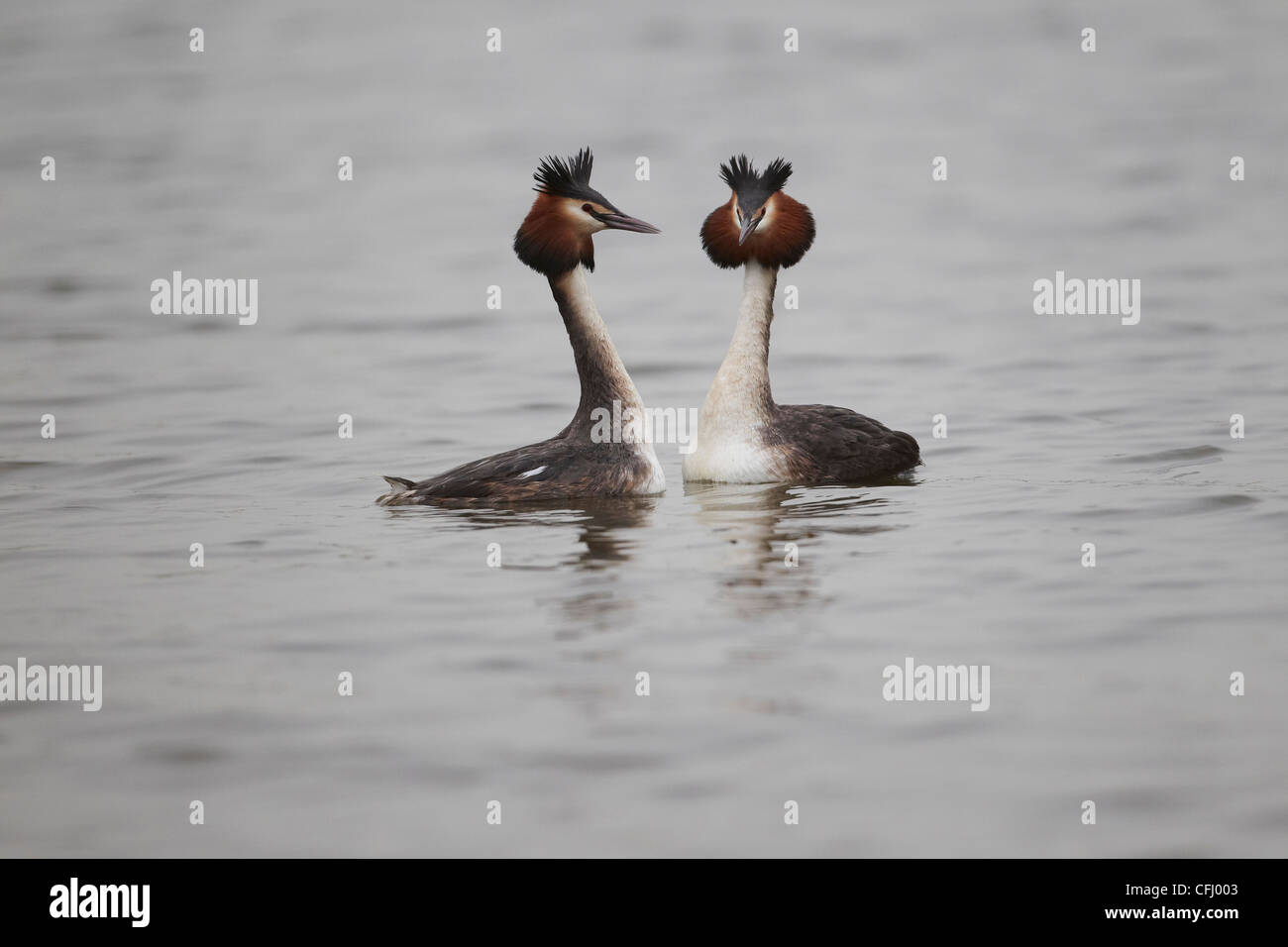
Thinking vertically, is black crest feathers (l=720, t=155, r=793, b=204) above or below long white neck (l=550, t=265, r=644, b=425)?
above

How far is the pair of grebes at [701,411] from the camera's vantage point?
452 inches

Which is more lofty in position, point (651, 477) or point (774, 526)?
point (651, 477)

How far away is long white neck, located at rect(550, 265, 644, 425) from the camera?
38.7 feet

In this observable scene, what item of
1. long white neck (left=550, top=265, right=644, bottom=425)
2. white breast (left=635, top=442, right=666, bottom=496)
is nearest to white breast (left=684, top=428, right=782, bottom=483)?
white breast (left=635, top=442, right=666, bottom=496)

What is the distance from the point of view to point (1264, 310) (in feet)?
61.4

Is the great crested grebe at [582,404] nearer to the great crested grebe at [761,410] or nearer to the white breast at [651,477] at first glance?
the white breast at [651,477]

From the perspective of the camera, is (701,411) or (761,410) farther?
(701,411)

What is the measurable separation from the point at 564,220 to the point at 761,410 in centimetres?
181

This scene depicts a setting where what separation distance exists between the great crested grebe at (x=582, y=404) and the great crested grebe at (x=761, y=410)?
56cm

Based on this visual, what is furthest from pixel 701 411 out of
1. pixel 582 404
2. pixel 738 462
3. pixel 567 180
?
pixel 567 180

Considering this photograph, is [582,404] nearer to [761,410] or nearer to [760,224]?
[761,410]

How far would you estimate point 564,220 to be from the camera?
11.7 meters

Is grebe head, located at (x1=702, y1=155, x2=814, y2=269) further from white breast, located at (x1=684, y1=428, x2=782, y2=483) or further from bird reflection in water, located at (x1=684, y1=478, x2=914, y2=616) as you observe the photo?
bird reflection in water, located at (x1=684, y1=478, x2=914, y2=616)
